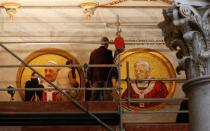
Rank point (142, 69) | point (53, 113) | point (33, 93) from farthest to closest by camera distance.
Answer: point (142, 69)
point (33, 93)
point (53, 113)

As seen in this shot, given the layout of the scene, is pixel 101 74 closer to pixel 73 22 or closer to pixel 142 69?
pixel 142 69

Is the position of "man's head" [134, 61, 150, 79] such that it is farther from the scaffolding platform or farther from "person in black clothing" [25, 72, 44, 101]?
the scaffolding platform

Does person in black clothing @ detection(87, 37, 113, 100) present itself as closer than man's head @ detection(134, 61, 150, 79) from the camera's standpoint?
Yes

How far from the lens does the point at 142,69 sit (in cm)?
1591

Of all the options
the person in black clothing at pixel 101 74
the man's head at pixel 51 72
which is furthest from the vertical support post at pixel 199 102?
the man's head at pixel 51 72

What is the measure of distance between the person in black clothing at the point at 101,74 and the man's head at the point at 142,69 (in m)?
2.34

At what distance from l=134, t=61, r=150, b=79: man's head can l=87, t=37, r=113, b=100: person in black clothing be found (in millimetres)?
2342

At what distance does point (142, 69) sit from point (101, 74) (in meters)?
2.98

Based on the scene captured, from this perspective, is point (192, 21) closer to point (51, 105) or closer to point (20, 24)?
point (51, 105)

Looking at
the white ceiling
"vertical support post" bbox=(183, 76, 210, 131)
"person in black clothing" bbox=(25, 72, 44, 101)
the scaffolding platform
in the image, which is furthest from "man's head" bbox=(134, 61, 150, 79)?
"vertical support post" bbox=(183, 76, 210, 131)

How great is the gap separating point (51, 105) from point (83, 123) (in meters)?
0.74

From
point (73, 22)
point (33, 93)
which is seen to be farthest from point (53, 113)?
point (73, 22)

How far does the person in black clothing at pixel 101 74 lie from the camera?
12.5 m

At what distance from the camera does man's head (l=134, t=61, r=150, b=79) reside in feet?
51.8
